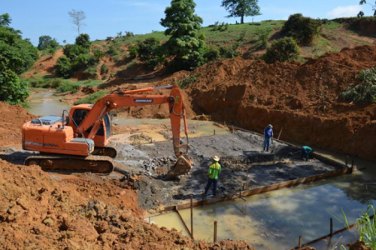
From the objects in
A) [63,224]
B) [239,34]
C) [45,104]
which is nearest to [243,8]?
[239,34]

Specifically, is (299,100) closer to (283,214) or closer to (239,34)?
(283,214)

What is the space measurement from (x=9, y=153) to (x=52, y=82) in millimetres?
34242

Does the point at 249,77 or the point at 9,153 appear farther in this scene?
the point at 249,77

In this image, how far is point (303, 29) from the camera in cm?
3966

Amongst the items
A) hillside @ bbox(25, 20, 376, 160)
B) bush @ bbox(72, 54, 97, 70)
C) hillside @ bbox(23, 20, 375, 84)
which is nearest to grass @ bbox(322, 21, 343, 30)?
hillside @ bbox(23, 20, 375, 84)

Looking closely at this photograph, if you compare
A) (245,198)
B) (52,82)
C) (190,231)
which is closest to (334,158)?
(245,198)

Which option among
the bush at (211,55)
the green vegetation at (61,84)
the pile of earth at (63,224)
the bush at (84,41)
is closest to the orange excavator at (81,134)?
the pile of earth at (63,224)

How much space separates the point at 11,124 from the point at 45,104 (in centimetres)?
1553

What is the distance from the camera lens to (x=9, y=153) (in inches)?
592

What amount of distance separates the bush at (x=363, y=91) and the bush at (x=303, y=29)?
1867 cm

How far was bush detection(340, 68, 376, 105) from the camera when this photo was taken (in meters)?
19.6

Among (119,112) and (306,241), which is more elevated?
(119,112)

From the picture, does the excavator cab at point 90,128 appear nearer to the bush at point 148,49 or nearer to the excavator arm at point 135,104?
the excavator arm at point 135,104

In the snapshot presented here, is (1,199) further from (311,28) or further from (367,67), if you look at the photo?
(311,28)
